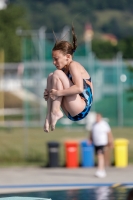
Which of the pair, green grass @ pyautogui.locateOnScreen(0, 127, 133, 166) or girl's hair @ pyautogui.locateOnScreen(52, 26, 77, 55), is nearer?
girl's hair @ pyautogui.locateOnScreen(52, 26, 77, 55)

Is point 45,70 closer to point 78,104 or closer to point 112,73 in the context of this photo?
point 112,73

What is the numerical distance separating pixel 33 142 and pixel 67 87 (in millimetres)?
17875

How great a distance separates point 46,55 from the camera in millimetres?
33219

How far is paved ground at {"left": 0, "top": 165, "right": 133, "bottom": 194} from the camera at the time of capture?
15.9 meters

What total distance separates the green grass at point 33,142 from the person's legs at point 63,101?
30.9 feet

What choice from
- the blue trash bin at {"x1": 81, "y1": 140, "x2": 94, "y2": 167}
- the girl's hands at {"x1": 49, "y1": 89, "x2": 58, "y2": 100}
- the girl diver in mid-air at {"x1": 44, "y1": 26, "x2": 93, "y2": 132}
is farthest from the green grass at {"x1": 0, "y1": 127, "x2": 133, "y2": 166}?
the girl's hands at {"x1": 49, "y1": 89, "x2": 58, "y2": 100}

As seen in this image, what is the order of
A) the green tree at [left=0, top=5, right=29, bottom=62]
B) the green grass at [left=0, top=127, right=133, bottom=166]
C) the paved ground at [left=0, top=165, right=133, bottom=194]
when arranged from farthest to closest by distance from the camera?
the green tree at [left=0, top=5, right=29, bottom=62], the green grass at [left=0, top=127, right=133, bottom=166], the paved ground at [left=0, top=165, right=133, bottom=194]

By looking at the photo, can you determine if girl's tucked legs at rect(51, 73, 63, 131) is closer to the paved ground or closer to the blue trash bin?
the paved ground

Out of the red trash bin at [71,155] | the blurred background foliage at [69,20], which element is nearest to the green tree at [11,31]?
the blurred background foliage at [69,20]

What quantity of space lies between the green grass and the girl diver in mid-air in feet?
30.7

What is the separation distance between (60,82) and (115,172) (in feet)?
27.2

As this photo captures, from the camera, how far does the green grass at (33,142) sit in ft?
67.4

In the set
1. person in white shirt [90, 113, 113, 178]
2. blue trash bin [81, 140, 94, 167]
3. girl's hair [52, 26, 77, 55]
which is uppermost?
girl's hair [52, 26, 77, 55]

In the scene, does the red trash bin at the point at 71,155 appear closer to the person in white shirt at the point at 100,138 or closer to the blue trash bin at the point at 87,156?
the blue trash bin at the point at 87,156
